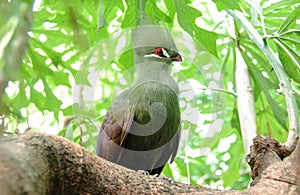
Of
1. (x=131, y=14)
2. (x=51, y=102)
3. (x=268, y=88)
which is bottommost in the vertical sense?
(x=51, y=102)

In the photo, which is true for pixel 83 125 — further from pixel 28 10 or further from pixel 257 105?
pixel 28 10

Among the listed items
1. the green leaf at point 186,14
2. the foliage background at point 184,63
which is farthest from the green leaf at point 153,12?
the green leaf at point 186,14

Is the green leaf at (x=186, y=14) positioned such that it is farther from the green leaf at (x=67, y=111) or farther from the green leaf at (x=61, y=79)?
the green leaf at (x=67, y=111)

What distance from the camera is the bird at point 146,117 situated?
2844 millimetres

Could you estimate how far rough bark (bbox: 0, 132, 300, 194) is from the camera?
1188 millimetres

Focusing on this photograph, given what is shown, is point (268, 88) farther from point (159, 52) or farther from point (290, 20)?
point (159, 52)

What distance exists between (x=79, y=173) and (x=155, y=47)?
5.32 ft

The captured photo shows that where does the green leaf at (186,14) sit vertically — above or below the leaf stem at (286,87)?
above

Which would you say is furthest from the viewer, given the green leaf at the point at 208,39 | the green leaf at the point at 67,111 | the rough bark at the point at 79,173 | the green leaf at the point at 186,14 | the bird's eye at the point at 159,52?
the green leaf at the point at 67,111

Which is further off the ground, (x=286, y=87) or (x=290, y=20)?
(x=290, y=20)

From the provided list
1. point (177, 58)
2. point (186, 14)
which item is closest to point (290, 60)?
point (186, 14)

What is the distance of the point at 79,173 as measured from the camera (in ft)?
5.36

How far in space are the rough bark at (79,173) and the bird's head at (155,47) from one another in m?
1.00

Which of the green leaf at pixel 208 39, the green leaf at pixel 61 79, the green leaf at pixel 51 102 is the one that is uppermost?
the green leaf at pixel 208 39
